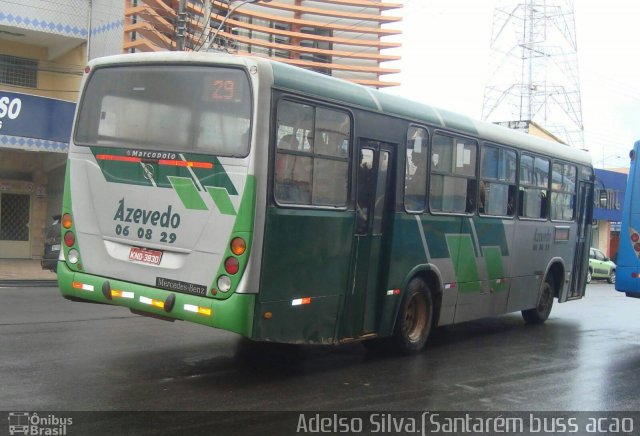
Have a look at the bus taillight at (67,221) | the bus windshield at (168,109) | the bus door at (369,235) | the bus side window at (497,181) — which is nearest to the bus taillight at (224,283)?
the bus windshield at (168,109)

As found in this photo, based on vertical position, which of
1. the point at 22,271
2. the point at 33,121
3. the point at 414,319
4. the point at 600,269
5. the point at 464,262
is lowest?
the point at 22,271

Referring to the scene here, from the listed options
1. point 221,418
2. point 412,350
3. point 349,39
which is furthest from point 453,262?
point 349,39

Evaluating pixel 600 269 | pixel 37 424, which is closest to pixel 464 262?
pixel 37 424

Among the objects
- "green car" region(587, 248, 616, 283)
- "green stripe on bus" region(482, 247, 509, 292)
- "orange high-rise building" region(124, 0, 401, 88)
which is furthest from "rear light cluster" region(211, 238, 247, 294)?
"orange high-rise building" region(124, 0, 401, 88)

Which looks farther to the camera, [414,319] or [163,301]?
[414,319]

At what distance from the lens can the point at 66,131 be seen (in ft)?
69.8

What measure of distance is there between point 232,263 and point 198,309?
1.86 ft

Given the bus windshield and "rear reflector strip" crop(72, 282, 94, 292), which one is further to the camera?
"rear reflector strip" crop(72, 282, 94, 292)

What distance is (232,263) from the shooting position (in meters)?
7.04

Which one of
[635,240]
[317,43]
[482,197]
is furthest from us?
[317,43]

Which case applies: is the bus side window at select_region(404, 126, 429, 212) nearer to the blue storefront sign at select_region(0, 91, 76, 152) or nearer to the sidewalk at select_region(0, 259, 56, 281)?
the sidewalk at select_region(0, 259, 56, 281)

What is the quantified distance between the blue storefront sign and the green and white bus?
13.2 meters

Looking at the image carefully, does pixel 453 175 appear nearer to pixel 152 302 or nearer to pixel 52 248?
pixel 152 302

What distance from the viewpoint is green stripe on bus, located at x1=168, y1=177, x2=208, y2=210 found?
7281 millimetres
